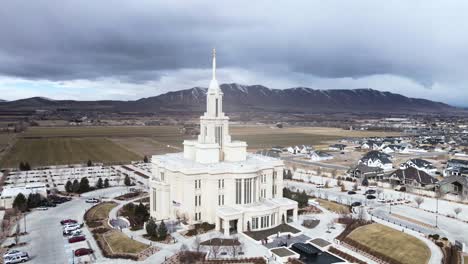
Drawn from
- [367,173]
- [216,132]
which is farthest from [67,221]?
[367,173]

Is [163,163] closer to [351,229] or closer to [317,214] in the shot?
[317,214]

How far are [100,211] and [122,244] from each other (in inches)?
599

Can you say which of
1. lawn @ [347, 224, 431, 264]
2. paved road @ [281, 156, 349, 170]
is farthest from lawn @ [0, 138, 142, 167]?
lawn @ [347, 224, 431, 264]

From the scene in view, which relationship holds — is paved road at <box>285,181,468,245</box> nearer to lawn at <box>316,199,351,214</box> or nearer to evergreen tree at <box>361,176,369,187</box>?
lawn at <box>316,199,351,214</box>

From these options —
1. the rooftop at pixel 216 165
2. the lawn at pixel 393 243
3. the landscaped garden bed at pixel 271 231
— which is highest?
the rooftop at pixel 216 165

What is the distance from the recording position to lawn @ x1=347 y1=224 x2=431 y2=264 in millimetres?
35906

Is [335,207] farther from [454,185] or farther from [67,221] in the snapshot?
[67,221]

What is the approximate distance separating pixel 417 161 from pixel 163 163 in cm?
6329

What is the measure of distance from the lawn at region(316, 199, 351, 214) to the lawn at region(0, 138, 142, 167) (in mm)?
60912

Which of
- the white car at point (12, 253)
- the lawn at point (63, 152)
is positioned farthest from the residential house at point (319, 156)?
the white car at point (12, 253)

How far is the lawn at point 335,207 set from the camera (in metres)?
52.8

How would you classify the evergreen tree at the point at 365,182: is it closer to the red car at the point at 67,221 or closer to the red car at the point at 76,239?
the red car at the point at 67,221

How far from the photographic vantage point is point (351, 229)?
43.8 metres

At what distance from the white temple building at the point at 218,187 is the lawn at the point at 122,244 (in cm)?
753
